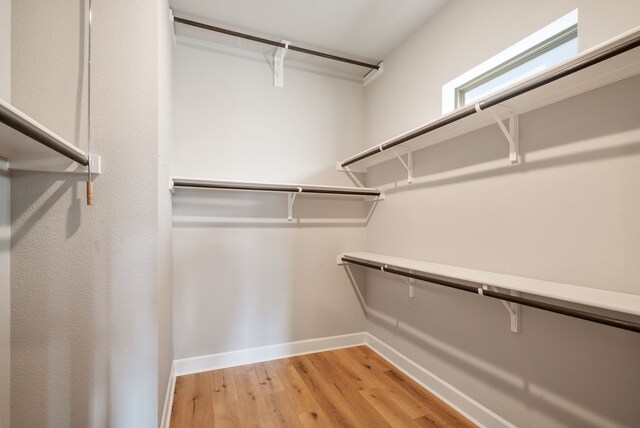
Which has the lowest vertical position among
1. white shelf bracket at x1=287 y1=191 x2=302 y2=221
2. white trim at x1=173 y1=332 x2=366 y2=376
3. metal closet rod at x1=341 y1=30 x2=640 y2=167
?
white trim at x1=173 y1=332 x2=366 y2=376

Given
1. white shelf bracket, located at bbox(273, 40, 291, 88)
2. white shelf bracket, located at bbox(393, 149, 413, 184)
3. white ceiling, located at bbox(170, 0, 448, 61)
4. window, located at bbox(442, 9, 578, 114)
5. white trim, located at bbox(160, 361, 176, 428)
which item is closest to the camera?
window, located at bbox(442, 9, 578, 114)

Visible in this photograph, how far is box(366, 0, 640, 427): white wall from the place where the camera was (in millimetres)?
1014

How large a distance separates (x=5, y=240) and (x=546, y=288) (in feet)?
6.51

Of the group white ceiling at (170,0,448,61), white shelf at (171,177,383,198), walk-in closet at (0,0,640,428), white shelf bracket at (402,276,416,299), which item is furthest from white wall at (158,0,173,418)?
white shelf bracket at (402,276,416,299)

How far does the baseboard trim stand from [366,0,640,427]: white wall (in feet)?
0.13

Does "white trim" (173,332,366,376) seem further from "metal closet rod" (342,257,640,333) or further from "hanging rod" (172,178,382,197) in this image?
"hanging rod" (172,178,382,197)

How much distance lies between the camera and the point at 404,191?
80.7 inches

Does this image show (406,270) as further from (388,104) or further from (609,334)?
(388,104)

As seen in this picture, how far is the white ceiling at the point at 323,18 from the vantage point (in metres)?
1.75

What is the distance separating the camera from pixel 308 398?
1.72m

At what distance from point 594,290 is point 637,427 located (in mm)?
454

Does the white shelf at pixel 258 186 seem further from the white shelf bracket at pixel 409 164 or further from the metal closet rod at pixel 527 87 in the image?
the metal closet rod at pixel 527 87

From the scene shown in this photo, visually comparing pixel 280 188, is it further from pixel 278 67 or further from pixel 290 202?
pixel 278 67

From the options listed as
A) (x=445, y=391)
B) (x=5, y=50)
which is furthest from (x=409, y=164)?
(x=5, y=50)
